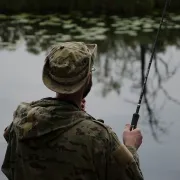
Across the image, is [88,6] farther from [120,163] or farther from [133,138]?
[120,163]

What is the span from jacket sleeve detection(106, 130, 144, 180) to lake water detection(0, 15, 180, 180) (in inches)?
100

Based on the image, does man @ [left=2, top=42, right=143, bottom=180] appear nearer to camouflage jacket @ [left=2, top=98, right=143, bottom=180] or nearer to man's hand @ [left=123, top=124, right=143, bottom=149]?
camouflage jacket @ [left=2, top=98, right=143, bottom=180]

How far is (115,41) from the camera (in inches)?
340

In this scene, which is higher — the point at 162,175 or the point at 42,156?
the point at 42,156

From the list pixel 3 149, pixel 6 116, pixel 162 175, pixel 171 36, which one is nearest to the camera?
pixel 162 175

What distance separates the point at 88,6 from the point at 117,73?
5.27 m

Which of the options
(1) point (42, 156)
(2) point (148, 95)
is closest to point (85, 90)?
(1) point (42, 156)

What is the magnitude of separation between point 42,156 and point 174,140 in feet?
10.8

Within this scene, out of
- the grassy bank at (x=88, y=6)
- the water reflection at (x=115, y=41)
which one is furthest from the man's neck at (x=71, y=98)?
the grassy bank at (x=88, y=6)

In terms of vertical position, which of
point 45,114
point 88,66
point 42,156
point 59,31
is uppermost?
point 88,66

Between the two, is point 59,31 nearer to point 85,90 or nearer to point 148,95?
point 148,95

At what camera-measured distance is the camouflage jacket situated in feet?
5.66

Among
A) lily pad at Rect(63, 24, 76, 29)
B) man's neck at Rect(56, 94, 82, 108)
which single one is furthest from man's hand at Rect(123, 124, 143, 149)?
lily pad at Rect(63, 24, 76, 29)

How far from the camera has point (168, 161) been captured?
14.7ft
